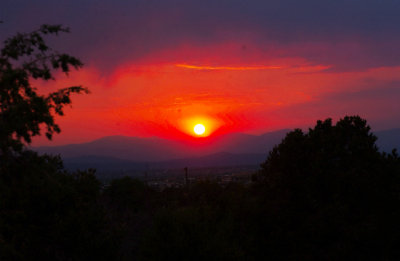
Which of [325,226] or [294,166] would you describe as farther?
[294,166]

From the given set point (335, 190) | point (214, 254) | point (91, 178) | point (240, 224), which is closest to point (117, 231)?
point (91, 178)

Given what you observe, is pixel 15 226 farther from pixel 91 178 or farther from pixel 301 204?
pixel 301 204

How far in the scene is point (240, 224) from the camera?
31844 mm

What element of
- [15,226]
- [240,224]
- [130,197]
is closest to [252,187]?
[240,224]

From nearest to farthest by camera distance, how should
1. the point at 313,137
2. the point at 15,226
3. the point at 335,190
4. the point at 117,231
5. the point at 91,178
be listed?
the point at 15,226, the point at 117,231, the point at 91,178, the point at 335,190, the point at 313,137

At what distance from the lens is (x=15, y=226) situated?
23.4 meters

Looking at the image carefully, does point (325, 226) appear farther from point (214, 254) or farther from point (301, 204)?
point (214, 254)

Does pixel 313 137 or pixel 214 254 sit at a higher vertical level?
pixel 313 137

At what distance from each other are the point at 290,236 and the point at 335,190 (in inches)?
178

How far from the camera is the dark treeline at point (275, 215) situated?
24.8 m

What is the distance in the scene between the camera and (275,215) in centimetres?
3062

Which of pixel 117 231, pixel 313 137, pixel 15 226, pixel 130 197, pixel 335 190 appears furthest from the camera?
pixel 130 197

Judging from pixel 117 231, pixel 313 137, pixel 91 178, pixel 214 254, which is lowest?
pixel 214 254

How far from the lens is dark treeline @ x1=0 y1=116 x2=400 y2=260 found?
81.2ft
